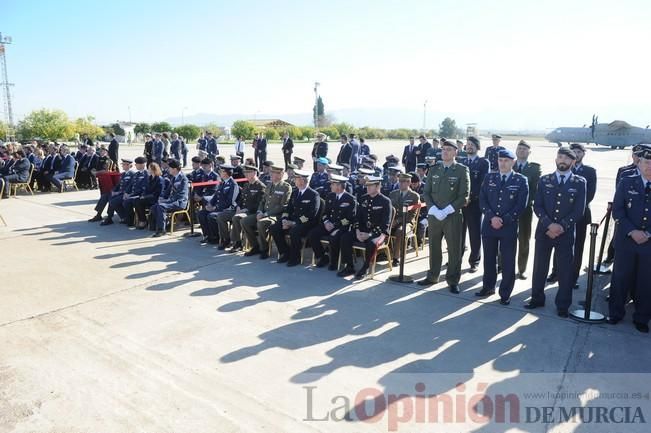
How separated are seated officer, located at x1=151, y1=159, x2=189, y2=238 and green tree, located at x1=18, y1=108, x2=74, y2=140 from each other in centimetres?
4607

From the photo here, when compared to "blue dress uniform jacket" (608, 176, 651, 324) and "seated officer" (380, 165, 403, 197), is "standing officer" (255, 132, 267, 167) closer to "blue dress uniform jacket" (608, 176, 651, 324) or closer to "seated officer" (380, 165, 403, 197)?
"seated officer" (380, 165, 403, 197)

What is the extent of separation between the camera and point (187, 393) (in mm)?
3625

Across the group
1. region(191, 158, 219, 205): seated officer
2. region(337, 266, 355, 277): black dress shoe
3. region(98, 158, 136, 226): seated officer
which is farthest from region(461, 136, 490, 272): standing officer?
region(98, 158, 136, 226): seated officer

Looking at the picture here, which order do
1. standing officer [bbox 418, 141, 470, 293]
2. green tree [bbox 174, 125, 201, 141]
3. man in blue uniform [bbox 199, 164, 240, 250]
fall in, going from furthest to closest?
1. green tree [bbox 174, 125, 201, 141]
2. man in blue uniform [bbox 199, 164, 240, 250]
3. standing officer [bbox 418, 141, 470, 293]

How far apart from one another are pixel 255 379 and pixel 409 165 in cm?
1330

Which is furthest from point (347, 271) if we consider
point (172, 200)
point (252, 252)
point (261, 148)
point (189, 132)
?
point (189, 132)

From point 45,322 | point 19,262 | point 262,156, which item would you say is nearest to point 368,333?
point 45,322

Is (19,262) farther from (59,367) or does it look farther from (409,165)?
(409,165)

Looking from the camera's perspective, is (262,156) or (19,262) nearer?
(19,262)

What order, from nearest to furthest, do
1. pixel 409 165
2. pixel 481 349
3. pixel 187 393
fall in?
1. pixel 187 393
2. pixel 481 349
3. pixel 409 165

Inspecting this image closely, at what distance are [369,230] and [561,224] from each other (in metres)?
2.51

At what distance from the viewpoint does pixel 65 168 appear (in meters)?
14.7

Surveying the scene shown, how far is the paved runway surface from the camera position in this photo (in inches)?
133

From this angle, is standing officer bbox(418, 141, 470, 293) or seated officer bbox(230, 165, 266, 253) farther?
seated officer bbox(230, 165, 266, 253)
